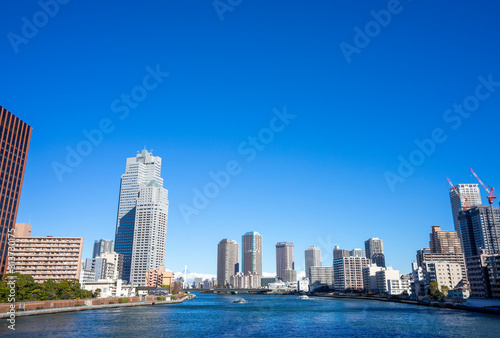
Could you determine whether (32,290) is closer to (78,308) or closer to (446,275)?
(78,308)

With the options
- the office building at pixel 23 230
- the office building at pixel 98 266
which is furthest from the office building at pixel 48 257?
the office building at pixel 98 266

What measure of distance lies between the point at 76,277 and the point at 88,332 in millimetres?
78259

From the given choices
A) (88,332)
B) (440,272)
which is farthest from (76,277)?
(440,272)

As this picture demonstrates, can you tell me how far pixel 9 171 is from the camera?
104 metres

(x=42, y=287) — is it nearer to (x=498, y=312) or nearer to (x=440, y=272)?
(x=498, y=312)

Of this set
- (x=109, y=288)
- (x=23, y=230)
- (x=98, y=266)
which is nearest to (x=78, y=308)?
(x=109, y=288)

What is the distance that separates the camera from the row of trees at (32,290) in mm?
75188

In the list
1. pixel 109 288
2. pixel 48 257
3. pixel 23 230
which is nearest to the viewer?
pixel 48 257

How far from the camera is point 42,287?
89.8m

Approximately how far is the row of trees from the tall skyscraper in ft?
52.9

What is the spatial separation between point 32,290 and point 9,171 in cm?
3756

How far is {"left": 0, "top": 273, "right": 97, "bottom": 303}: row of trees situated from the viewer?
75.2 m

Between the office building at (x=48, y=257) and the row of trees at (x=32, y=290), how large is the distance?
23.8m

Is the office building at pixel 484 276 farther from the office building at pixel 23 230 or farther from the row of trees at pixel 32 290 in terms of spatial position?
the office building at pixel 23 230
